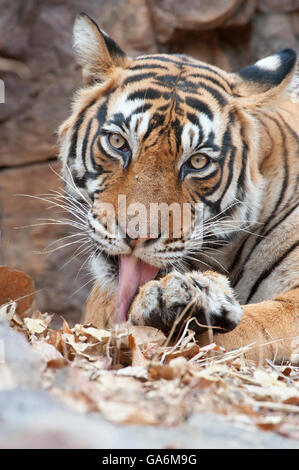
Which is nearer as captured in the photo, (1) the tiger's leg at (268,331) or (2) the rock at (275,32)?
(1) the tiger's leg at (268,331)

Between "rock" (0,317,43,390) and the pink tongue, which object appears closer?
"rock" (0,317,43,390)

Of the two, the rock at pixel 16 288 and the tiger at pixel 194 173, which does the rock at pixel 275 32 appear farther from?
the rock at pixel 16 288

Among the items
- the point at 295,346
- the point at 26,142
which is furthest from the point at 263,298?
the point at 26,142

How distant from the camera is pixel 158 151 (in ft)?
9.03

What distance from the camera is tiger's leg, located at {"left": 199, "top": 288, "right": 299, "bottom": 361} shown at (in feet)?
8.13

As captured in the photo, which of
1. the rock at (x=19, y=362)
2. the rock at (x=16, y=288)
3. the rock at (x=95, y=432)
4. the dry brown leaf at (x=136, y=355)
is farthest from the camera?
the rock at (x=16, y=288)

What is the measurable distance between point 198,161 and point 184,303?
34.8 inches

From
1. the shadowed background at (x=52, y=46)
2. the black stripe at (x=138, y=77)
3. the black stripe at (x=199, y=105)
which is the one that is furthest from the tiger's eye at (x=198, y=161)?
the shadowed background at (x=52, y=46)

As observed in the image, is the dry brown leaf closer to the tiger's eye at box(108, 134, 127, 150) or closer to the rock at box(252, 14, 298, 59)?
the tiger's eye at box(108, 134, 127, 150)

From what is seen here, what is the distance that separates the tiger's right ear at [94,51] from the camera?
3.12 meters

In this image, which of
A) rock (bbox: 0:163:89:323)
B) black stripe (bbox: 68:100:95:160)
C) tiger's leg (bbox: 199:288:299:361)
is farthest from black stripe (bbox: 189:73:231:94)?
rock (bbox: 0:163:89:323)

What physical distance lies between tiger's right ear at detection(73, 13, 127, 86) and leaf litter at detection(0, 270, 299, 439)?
1.32m

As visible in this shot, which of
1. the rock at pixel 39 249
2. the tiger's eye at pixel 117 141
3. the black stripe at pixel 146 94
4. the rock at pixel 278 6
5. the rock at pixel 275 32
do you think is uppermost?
the rock at pixel 278 6

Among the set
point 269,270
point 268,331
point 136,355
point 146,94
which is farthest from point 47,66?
point 136,355
